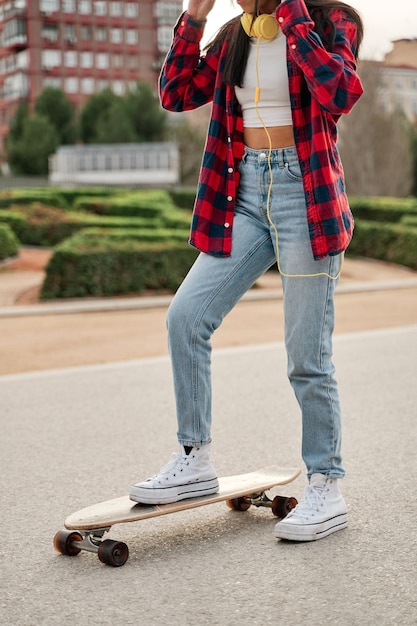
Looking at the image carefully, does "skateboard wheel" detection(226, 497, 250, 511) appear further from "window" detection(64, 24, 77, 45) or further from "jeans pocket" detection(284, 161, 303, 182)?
"window" detection(64, 24, 77, 45)

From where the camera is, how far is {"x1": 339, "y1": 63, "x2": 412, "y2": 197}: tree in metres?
45.1

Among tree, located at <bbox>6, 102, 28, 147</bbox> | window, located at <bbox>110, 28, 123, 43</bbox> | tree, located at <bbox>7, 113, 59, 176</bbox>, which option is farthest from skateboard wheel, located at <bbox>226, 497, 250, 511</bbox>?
window, located at <bbox>110, 28, 123, 43</bbox>

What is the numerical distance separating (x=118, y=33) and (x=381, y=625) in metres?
98.7

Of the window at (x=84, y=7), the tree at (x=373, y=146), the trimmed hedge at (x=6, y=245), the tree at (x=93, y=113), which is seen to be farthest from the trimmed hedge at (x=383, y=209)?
the window at (x=84, y=7)

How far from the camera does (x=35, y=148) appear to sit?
63312mm

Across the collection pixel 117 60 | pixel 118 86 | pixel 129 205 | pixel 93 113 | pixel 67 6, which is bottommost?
pixel 129 205

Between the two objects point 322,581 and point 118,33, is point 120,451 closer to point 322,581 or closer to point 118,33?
point 322,581

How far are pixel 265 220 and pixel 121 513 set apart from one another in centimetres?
114

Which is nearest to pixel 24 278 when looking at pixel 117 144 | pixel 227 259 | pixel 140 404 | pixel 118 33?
pixel 140 404

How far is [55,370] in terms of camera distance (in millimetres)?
8750

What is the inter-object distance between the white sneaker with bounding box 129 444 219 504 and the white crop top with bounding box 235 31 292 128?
3.95 feet

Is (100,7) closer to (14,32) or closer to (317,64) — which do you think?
(14,32)

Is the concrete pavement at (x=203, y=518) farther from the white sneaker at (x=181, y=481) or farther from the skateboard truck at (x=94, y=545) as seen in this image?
the white sneaker at (x=181, y=481)

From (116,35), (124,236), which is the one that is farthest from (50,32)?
(124,236)
